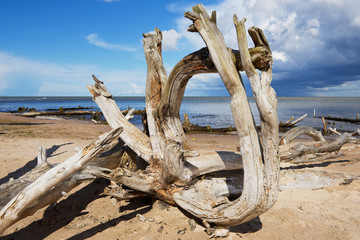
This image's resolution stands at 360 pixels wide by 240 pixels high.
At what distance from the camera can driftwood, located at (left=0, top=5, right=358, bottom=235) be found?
2822 millimetres

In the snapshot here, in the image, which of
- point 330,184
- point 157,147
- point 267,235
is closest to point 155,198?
point 157,147

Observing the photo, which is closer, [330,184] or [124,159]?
[330,184]

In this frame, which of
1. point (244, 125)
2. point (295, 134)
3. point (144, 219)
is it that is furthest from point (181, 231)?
point (295, 134)

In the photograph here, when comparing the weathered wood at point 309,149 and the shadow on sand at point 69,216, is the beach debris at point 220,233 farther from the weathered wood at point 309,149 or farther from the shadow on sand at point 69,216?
the weathered wood at point 309,149

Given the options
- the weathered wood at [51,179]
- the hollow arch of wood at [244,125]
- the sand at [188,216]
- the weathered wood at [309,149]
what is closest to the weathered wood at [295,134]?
the weathered wood at [309,149]

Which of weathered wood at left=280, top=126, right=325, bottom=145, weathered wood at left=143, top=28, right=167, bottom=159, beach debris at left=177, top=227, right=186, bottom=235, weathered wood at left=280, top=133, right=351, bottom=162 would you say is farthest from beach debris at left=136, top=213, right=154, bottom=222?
weathered wood at left=280, top=126, right=325, bottom=145

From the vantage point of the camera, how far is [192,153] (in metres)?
4.39

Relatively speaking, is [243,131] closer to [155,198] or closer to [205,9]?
[205,9]

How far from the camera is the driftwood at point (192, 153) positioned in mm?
2822

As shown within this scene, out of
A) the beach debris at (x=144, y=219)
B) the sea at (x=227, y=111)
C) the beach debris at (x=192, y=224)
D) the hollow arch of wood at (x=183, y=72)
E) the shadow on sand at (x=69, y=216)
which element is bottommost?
the shadow on sand at (x=69, y=216)

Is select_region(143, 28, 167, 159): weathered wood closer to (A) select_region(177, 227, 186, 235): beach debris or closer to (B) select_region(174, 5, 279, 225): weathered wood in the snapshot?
(B) select_region(174, 5, 279, 225): weathered wood

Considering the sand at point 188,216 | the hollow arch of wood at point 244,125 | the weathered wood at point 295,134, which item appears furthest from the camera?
the weathered wood at point 295,134

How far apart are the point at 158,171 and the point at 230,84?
6.99 feet

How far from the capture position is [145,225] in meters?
3.66
